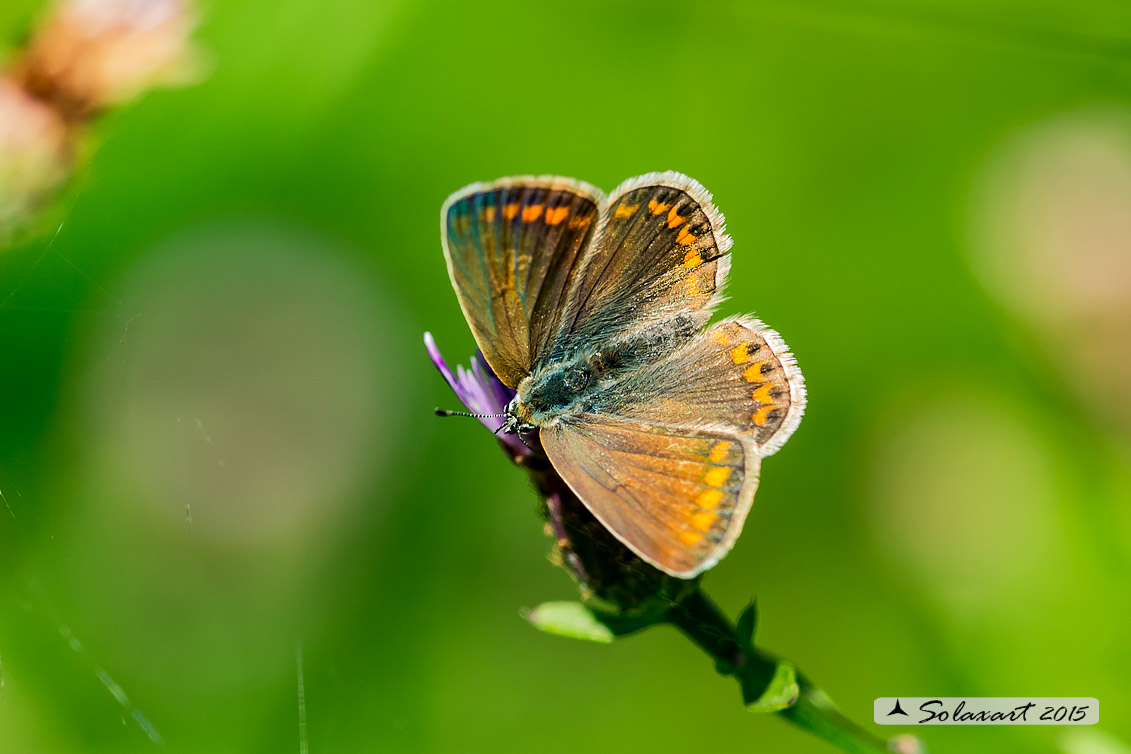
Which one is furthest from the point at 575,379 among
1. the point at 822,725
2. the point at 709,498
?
the point at 822,725

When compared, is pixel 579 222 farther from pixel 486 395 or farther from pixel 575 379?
pixel 486 395

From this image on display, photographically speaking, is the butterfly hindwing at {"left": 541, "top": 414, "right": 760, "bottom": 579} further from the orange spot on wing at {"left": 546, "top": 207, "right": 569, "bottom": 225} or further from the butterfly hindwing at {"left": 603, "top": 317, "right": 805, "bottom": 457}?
the orange spot on wing at {"left": 546, "top": 207, "right": 569, "bottom": 225}

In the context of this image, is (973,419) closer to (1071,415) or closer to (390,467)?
(1071,415)

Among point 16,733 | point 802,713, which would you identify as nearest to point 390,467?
point 16,733

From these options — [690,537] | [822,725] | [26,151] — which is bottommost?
[822,725]

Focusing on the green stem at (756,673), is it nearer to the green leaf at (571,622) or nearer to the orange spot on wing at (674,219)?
the green leaf at (571,622)

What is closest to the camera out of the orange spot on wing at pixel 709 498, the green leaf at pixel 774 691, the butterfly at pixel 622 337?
the green leaf at pixel 774 691

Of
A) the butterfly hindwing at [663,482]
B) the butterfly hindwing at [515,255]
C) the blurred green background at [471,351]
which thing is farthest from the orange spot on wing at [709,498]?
the blurred green background at [471,351]
